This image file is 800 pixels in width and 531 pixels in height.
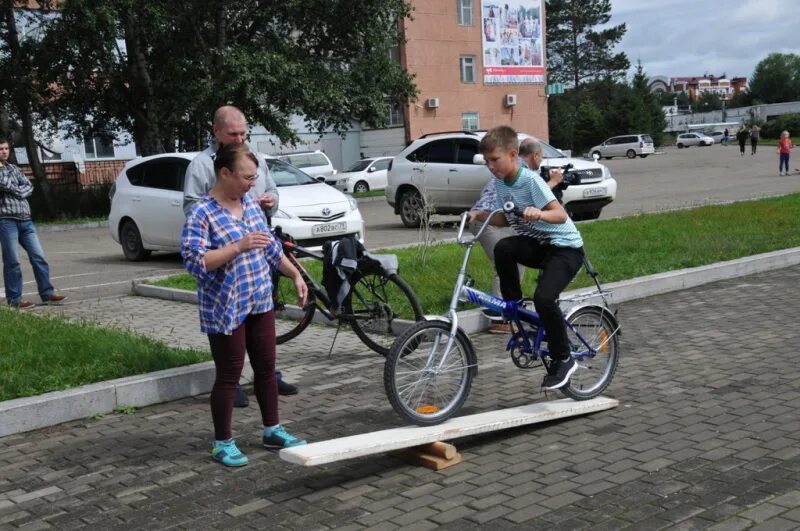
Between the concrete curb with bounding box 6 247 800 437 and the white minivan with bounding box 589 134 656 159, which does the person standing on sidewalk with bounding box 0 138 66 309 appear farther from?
the white minivan with bounding box 589 134 656 159

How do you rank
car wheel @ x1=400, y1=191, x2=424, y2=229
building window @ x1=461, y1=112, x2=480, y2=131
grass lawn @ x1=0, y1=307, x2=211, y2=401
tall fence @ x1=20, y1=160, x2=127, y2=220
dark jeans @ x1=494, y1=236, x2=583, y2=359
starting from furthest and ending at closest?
building window @ x1=461, y1=112, x2=480, y2=131
tall fence @ x1=20, y1=160, x2=127, y2=220
car wheel @ x1=400, y1=191, x2=424, y2=229
grass lawn @ x1=0, y1=307, x2=211, y2=401
dark jeans @ x1=494, y1=236, x2=583, y2=359

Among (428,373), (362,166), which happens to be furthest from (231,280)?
(362,166)

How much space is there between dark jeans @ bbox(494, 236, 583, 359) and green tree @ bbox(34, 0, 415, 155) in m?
21.8

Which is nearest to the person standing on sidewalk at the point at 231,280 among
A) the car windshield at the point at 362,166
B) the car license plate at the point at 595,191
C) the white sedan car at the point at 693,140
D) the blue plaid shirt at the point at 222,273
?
the blue plaid shirt at the point at 222,273

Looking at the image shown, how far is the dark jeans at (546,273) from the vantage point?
5.74 m

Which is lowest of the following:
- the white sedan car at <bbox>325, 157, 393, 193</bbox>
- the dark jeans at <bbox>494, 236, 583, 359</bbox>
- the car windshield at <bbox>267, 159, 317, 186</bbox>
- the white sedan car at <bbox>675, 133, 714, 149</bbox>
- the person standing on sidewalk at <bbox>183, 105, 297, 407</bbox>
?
the white sedan car at <bbox>675, 133, 714, 149</bbox>

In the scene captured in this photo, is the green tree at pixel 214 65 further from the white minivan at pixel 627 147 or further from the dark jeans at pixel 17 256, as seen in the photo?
the white minivan at pixel 627 147

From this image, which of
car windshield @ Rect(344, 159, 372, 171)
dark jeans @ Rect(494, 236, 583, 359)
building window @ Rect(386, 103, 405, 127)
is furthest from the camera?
building window @ Rect(386, 103, 405, 127)

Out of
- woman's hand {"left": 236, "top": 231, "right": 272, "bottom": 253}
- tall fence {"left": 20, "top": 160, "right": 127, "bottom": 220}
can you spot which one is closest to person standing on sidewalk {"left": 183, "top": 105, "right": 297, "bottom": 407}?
woman's hand {"left": 236, "top": 231, "right": 272, "bottom": 253}

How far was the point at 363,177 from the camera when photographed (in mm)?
37812

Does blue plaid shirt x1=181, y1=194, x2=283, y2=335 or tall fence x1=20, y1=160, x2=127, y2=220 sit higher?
blue plaid shirt x1=181, y1=194, x2=283, y2=335

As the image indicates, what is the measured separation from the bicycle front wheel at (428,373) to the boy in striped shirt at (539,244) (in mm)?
547

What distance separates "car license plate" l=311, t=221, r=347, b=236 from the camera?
12.9 meters

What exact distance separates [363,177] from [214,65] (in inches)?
429
